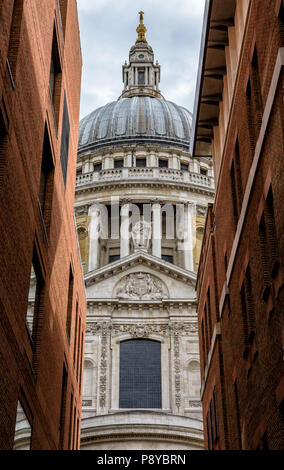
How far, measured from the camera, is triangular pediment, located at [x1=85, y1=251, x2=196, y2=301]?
5175 centimetres

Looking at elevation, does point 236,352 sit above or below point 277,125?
below

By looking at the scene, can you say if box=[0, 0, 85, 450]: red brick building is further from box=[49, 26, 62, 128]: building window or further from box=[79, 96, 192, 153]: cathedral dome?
box=[79, 96, 192, 153]: cathedral dome

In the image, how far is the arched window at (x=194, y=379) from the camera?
45.8m

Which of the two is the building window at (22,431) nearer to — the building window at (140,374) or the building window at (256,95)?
the building window at (256,95)

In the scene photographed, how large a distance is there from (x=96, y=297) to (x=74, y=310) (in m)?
22.8

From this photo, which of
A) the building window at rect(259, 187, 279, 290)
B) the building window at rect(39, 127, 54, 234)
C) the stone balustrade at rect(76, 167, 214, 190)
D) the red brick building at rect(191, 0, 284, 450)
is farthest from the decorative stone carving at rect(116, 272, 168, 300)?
the building window at rect(259, 187, 279, 290)

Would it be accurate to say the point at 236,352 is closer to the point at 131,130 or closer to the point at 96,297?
the point at 96,297

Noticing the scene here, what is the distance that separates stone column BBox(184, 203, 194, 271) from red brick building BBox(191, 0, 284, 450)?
41.6 metres

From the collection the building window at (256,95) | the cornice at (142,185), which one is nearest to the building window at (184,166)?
the cornice at (142,185)

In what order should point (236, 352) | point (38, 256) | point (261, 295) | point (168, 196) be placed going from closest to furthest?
point (261, 295) → point (38, 256) → point (236, 352) → point (168, 196)

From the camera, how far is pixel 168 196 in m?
77.3
